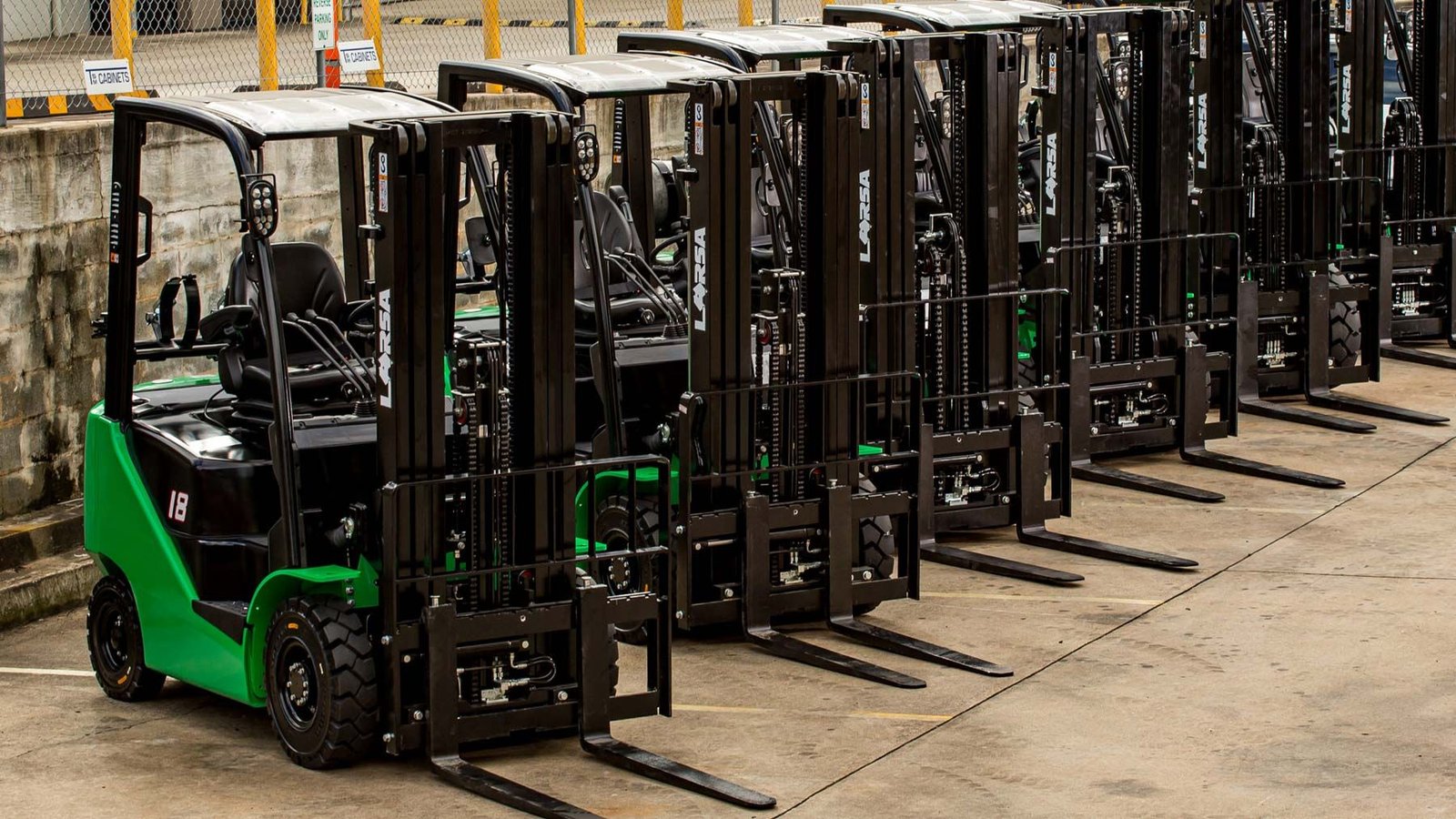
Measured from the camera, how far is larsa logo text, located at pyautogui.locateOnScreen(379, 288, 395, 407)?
7.21 m

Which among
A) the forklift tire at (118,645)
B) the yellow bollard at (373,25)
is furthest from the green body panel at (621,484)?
the yellow bollard at (373,25)

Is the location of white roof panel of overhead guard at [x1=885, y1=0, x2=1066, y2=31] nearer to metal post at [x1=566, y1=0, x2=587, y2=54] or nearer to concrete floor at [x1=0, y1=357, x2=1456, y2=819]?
metal post at [x1=566, y1=0, x2=587, y2=54]

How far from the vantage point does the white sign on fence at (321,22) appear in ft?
39.2

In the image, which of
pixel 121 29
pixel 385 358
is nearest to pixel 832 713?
pixel 385 358

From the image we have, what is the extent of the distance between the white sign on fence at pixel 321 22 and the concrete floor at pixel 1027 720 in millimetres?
3683

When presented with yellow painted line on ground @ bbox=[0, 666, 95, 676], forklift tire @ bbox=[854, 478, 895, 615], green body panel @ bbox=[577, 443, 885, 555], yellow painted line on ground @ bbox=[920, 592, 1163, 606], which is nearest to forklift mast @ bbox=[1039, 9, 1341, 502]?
yellow painted line on ground @ bbox=[920, 592, 1163, 606]

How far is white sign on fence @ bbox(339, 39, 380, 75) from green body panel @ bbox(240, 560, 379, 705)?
16.5 feet

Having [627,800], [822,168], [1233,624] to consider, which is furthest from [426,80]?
Result: [627,800]

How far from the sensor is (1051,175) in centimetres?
1127

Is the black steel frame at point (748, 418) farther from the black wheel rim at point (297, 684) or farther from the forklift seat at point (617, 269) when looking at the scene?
the black wheel rim at point (297, 684)

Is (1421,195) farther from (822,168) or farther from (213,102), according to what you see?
(213,102)

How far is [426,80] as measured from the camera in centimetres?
1463

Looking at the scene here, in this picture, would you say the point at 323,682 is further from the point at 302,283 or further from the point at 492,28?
the point at 492,28

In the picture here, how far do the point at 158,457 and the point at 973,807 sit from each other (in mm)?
3287
